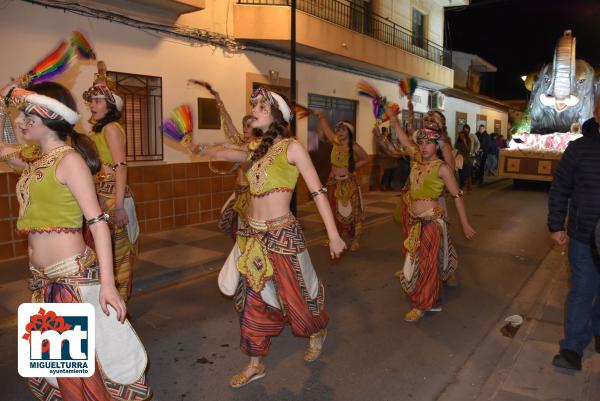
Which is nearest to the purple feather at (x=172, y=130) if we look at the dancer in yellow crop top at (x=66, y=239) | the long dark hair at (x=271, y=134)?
the long dark hair at (x=271, y=134)

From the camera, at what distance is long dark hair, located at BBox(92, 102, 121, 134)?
4.43m

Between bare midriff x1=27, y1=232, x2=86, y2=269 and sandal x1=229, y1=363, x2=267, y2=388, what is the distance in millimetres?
1605

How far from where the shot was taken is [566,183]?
12.5 ft

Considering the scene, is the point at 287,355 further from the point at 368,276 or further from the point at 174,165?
the point at 174,165

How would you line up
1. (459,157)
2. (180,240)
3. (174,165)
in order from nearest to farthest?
(459,157) < (180,240) < (174,165)

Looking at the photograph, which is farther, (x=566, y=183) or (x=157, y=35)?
(x=157, y=35)

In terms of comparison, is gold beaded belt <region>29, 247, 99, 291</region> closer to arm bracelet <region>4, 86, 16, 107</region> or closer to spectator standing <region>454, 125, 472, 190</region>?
arm bracelet <region>4, 86, 16, 107</region>

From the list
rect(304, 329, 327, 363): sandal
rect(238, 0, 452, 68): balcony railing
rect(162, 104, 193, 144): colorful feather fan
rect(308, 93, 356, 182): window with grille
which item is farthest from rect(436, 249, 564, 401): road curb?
rect(308, 93, 356, 182): window with grille

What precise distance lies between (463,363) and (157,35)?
7.39 m

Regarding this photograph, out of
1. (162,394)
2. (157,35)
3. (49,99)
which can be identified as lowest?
(162,394)

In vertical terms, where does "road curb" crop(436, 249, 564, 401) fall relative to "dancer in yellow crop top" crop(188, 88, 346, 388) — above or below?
below

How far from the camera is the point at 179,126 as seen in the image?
375 centimetres

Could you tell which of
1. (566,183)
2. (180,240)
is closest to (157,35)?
(180,240)
